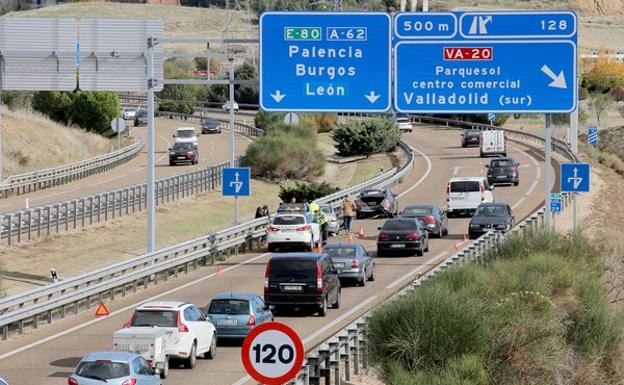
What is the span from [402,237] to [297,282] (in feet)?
43.5

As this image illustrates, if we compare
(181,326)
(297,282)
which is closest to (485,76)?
(297,282)

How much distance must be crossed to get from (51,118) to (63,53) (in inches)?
2381

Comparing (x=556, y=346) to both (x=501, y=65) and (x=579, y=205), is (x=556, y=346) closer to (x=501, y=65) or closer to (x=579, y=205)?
(x=501, y=65)

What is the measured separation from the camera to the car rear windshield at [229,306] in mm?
29448

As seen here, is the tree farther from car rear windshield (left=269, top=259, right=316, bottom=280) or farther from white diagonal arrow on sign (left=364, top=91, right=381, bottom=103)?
white diagonal arrow on sign (left=364, top=91, right=381, bottom=103)

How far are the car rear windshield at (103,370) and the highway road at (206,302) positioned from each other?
3272 mm

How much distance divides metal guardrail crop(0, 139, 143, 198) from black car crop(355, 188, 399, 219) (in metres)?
19.3

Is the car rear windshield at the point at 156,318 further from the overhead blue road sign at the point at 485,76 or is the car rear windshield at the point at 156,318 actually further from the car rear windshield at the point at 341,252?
the car rear windshield at the point at 341,252

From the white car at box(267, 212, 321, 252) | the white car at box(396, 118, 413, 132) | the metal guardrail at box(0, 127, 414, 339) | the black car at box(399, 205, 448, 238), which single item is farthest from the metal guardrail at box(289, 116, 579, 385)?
the white car at box(396, 118, 413, 132)

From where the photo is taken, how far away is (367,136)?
300 feet

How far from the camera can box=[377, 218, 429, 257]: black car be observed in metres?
46.0

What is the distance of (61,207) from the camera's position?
179 ft

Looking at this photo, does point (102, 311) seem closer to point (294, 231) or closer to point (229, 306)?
point (229, 306)

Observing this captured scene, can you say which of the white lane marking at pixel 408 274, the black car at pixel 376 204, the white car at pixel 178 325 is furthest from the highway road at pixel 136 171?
the white car at pixel 178 325
